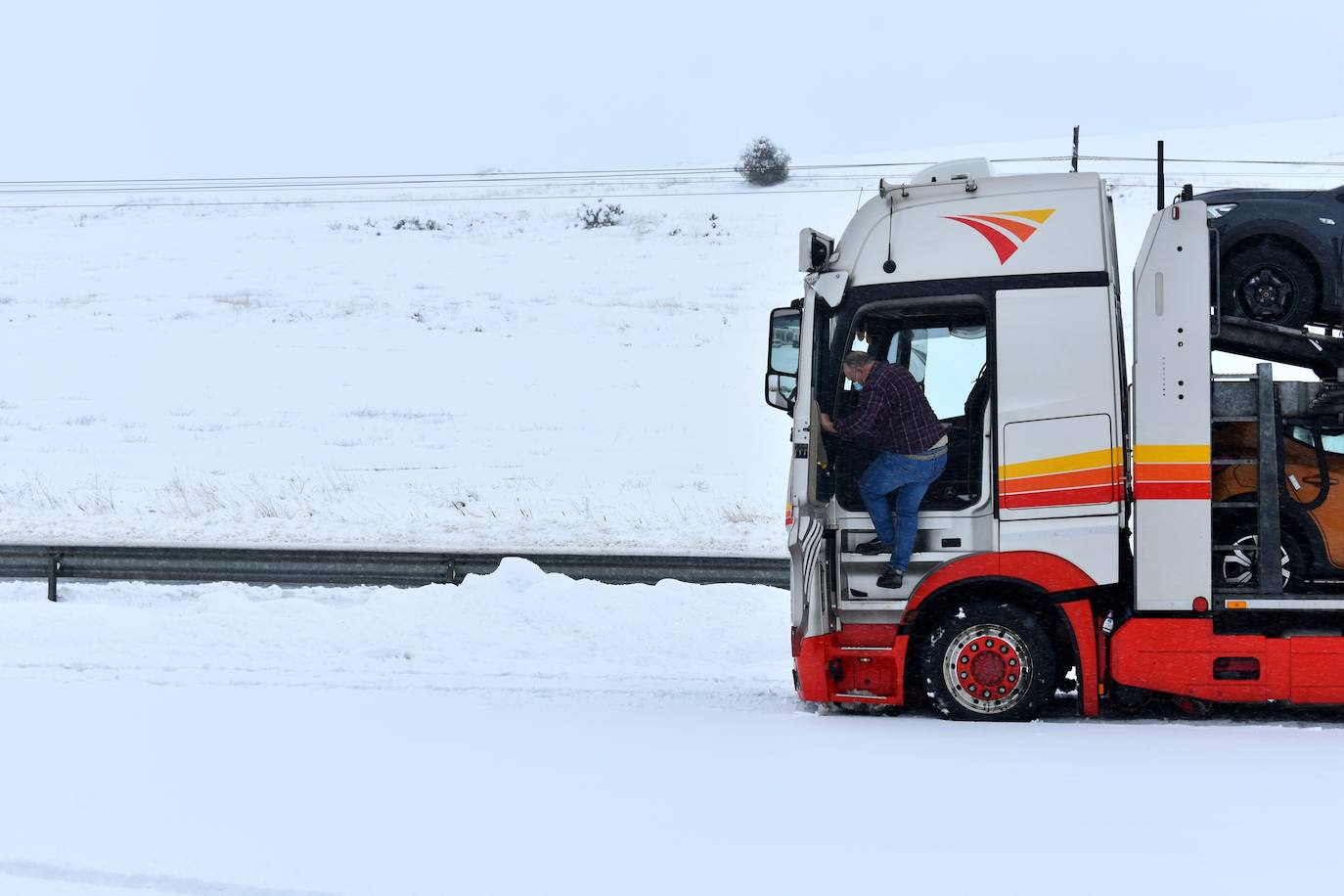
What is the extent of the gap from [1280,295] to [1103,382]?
4.23ft

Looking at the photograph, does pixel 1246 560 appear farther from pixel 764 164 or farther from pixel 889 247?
pixel 764 164

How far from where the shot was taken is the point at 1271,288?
652 centimetres

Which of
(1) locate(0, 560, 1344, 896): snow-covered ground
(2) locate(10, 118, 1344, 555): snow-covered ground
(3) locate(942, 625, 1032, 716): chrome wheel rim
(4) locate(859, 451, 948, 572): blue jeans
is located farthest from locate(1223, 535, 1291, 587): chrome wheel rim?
(2) locate(10, 118, 1344, 555): snow-covered ground

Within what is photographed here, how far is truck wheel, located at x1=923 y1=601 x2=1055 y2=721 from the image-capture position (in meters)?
6.22

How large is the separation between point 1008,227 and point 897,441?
1.31 metres

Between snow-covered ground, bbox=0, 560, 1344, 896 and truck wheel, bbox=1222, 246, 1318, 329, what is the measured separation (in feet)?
7.39

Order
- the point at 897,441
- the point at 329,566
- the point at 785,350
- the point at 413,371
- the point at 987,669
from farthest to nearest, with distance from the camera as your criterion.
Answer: the point at 413,371 → the point at 329,566 → the point at 785,350 → the point at 897,441 → the point at 987,669

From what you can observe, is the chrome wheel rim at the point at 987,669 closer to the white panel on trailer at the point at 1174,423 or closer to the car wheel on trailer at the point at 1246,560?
the white panel on trailer at the point at 1174,423

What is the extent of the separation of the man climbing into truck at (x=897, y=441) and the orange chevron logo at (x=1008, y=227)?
0.84 metres

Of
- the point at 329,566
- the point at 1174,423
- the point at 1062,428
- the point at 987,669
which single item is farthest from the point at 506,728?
the point at 329,566

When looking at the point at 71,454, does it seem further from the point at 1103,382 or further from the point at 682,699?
the point at 1103,382

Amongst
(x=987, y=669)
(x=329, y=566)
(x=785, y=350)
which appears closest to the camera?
(x=987, y=669)

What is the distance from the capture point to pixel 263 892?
3.88 meters

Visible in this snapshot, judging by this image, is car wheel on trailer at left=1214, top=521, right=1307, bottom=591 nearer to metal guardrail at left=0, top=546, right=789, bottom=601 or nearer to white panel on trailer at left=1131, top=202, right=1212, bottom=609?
white panel on trailer at left=1131, top=202, right=1212, bottom=609
